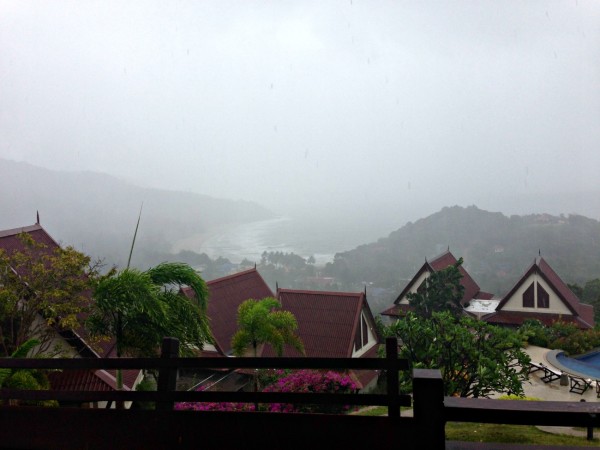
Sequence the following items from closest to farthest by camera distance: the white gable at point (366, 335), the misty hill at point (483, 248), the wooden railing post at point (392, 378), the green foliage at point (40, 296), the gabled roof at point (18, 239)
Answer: the wooden railing post at point (392, 378), the green foliage at point (40, 296), the gabled roof at point (18, 239), the white gable at point (366, 335), the misty hill at point (483, 248)

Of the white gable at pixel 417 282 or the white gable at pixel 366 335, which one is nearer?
the white gable at pixel 366 335

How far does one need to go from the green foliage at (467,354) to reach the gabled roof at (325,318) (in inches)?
307

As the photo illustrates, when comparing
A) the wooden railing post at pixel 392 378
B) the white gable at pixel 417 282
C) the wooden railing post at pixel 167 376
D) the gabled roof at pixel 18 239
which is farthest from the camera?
the white gable at pixel 417 282

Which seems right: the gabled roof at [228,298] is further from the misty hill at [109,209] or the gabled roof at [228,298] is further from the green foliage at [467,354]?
the misty hill at [109,209]

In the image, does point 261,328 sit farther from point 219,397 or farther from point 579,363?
point 579,363

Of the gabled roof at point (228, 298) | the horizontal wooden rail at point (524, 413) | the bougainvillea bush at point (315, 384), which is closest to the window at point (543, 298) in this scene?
the gabled roof at point (228, 298)

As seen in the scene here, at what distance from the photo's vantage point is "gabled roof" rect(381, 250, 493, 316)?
2591 cm

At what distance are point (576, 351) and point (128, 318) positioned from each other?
1748 centimetres

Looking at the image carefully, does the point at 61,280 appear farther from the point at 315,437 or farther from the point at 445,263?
the point at 445,263

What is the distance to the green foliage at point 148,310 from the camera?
28.6 feet

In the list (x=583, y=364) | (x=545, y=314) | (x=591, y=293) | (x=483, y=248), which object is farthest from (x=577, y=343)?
(x=483, y=248)

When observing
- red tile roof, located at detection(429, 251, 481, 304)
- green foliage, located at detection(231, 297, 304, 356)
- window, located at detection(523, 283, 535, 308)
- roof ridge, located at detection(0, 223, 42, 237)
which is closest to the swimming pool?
window, located at detection(523, 283, 535, 308)

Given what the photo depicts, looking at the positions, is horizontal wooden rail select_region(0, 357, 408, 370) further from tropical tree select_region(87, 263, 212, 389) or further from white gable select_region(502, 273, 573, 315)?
white gable select_region(502, 273, 573, 315)

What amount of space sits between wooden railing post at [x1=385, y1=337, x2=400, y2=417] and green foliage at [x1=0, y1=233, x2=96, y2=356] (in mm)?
8324
